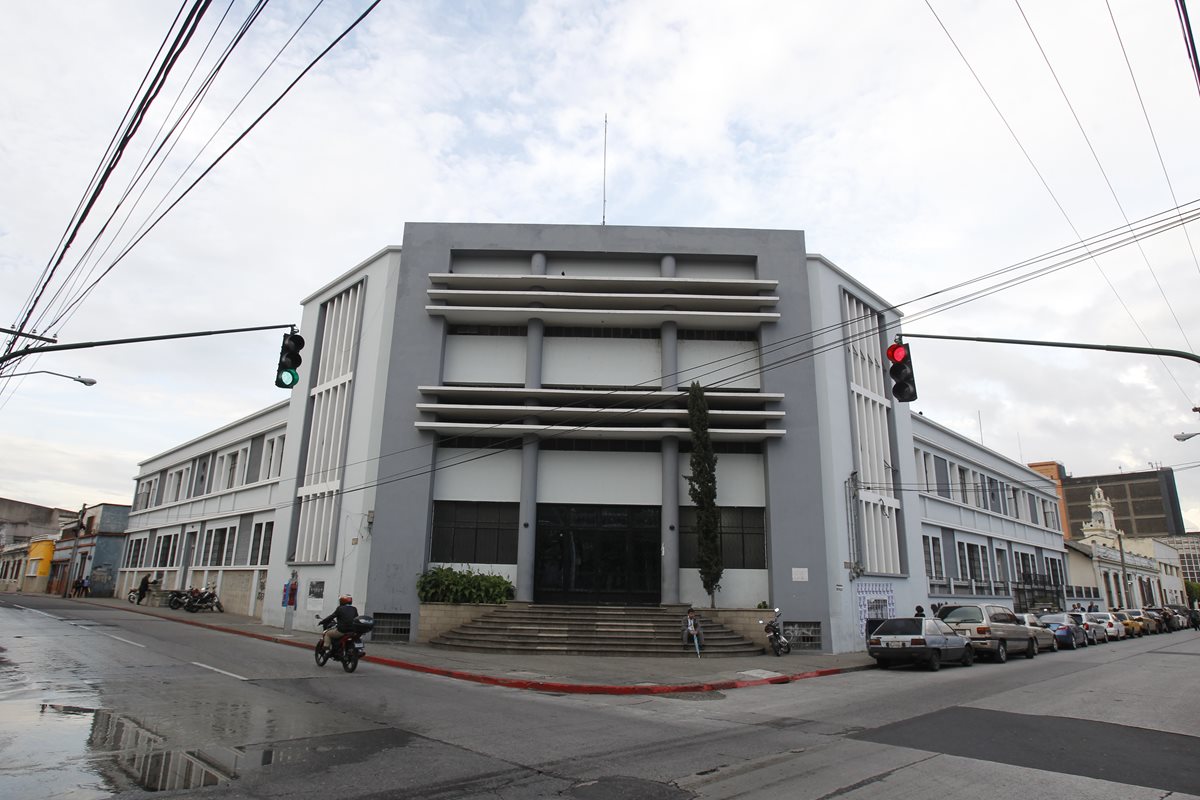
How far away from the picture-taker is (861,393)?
28062 millimetres

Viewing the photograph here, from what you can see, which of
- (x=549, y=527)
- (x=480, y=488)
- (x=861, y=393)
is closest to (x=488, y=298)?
(x=480, y=488)

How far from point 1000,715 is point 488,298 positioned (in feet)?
64.2

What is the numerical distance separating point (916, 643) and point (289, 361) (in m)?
17.0

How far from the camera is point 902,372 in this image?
39.0 feet

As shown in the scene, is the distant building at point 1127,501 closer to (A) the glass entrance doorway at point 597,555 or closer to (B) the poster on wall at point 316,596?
(A) the glass entrance doorway at point 597,555

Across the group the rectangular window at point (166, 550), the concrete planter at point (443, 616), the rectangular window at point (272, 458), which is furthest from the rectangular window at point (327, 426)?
the rectangular window at point (166, 550)

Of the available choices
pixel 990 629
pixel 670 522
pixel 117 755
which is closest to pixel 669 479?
pixel 670 522

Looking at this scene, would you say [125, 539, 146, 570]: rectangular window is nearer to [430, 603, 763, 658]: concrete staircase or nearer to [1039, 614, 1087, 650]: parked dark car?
[430, 603, 763, 658]: concrete staircase

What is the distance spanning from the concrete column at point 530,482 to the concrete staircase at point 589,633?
1045 millimetres

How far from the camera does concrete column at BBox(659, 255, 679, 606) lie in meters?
23.7

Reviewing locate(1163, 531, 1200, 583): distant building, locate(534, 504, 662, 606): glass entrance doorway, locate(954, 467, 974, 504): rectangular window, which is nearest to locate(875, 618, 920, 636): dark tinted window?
locate(534, 504, 662, 606): glass entrance doorway

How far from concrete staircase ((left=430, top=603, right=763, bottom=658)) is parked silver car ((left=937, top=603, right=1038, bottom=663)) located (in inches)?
258

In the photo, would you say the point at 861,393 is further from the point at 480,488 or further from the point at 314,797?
the point at 314,797

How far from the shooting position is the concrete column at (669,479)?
23.7m
